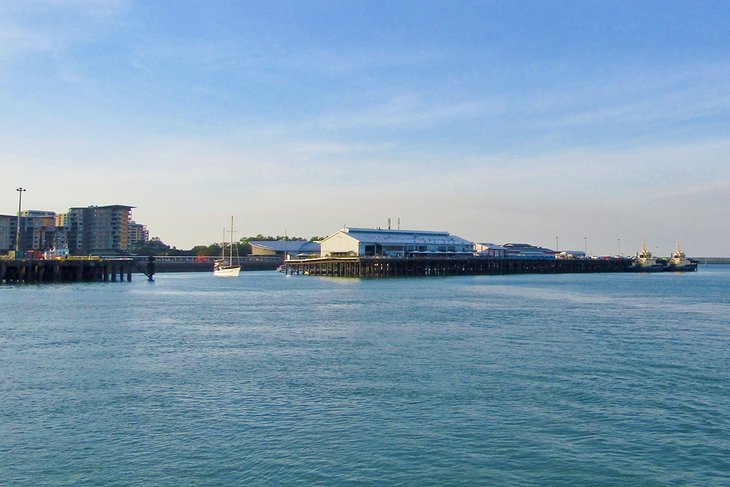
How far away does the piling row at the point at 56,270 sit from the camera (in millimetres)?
88188

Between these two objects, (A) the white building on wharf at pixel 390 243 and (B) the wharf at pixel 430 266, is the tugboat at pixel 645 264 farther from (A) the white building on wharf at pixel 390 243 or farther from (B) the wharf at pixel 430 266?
(A) the white building on wharf at pixel 390 243

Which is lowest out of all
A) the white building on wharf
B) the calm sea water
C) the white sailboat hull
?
the calm sea water

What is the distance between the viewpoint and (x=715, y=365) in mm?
26703

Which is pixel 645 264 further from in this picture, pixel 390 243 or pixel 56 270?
pixel 56 270

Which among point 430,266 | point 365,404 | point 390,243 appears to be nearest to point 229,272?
point 390,243

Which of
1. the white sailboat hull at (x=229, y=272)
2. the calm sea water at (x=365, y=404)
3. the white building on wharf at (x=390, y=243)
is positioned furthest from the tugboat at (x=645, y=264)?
the calm sea water at (x=365, y=404)

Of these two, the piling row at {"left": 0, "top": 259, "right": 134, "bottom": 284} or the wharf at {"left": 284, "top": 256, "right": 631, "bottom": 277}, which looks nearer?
the piling row at {"left": 0, "top": 259, "right": 134, "bottom": 284}

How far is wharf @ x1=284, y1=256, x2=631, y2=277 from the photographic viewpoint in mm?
122250

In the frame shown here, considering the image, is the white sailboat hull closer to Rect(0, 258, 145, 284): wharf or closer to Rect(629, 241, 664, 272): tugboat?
Rect(0, 258, 145, 284): wharf

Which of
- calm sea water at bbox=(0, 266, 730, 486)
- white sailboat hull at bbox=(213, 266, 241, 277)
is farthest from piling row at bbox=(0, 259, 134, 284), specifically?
calm sea water at bbox=(0, 266, 730, 486)

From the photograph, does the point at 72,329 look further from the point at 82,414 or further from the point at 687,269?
the point at 687,269

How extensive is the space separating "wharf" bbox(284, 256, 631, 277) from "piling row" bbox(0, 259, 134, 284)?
3994 cm

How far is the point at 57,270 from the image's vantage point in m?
Result: 92.2

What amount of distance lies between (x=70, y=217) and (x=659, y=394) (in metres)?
193
